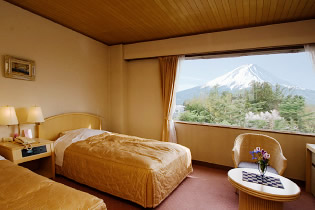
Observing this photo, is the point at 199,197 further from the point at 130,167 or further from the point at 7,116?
the point at 7,116

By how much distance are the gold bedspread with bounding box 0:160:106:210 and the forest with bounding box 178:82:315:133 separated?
301 centimetres

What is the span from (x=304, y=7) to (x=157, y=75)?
2.81 meters

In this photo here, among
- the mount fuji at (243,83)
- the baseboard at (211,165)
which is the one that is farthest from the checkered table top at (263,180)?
the mount fuji at (243,83)

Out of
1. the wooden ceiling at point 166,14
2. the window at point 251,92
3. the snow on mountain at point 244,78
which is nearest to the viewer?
the wooden ceiling at point 166,14

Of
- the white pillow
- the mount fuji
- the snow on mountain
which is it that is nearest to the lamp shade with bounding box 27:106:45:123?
the white pillow

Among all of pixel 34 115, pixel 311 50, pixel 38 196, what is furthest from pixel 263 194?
pixel 34 115

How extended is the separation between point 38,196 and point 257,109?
3513 mm

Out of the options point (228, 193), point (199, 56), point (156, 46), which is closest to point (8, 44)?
point (156, 46)

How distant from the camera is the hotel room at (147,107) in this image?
2.22 metres

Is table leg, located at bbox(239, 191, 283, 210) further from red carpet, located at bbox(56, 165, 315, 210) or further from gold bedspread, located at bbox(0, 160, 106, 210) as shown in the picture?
gold bedspread, located at bbox(0, 160, 106, 210)

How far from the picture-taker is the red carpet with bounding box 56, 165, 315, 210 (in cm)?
233

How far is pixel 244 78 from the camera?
3.57 meters

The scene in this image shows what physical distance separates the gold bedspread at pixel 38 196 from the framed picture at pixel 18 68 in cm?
174

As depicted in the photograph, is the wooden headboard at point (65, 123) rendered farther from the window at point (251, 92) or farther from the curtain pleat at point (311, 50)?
the curtain pleat at point (311, 50)
